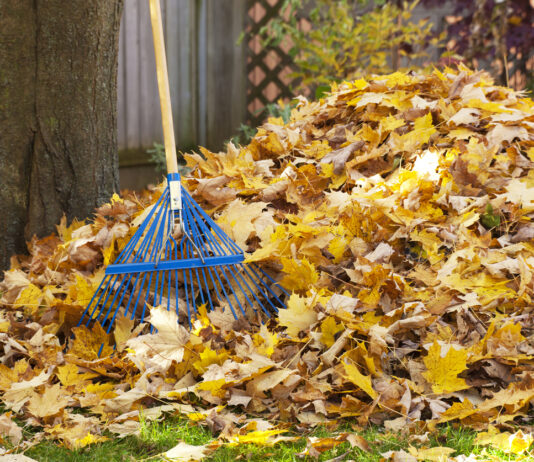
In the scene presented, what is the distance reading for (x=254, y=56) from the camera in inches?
266

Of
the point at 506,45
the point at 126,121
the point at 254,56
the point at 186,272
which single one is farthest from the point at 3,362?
the point at 506,45

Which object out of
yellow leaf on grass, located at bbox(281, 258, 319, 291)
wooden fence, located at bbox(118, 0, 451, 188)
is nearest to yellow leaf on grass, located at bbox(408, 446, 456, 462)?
yellow leaf on grass, located at bbox(281, 258, 319, 291)

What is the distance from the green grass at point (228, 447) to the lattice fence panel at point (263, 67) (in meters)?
5.02

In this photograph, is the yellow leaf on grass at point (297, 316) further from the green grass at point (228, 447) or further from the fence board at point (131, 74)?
the fence board at point (131, 74)

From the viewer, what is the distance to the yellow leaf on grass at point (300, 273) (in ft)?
7.35

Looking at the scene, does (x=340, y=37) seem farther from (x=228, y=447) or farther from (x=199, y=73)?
(x=228, y=447)

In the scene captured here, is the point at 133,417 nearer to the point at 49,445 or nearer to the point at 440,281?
the point at 49,445

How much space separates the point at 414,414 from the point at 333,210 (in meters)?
0.96

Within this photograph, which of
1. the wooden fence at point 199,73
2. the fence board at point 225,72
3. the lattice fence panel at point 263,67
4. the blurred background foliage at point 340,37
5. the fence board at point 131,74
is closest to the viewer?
the fence board at point 131,74

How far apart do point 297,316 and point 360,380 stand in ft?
1.12

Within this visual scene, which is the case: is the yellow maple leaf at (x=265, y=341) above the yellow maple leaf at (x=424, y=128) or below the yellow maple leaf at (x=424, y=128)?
below

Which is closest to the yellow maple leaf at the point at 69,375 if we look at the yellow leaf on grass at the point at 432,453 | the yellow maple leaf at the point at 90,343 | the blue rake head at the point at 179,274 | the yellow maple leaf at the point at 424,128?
the yellow maple leaf at the point at 90,343

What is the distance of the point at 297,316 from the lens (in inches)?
83.0

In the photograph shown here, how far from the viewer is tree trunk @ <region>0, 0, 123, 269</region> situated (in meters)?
2.93
